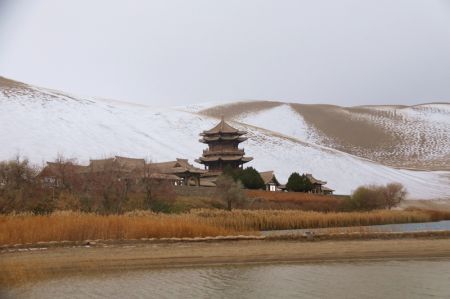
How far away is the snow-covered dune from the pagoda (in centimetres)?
1484

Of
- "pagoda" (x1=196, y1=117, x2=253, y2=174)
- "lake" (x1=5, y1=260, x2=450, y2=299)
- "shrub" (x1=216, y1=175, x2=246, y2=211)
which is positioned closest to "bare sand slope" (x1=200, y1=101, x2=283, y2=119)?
"pagoda" (x1=196, y1=117, x2=253, y2=174)

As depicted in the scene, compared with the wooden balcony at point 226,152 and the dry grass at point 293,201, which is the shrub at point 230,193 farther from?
the wooden balcony at point 226,152

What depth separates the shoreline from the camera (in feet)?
49.6

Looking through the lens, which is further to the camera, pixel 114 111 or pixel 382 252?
pixel 114 111

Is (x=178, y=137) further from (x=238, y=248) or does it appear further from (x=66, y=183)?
(x=238, y=248)

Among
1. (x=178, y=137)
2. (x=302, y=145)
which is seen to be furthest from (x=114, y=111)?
(x=302, y=145)

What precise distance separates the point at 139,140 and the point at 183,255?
74049mm

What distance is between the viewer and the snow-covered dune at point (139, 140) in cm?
7825

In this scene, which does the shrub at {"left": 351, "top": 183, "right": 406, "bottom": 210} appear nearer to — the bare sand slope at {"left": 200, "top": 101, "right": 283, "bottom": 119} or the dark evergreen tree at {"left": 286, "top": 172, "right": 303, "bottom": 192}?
the dark evergreen tree at {"left": 286, "top": 172, "right": 303, "bottom": 192}

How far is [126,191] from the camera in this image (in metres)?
38.3

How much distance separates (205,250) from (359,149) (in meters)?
129

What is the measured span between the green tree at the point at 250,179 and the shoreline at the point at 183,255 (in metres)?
35.2

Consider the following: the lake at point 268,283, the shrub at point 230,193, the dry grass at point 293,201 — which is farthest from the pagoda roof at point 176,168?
the lake at point 268,283

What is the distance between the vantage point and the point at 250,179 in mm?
56281
